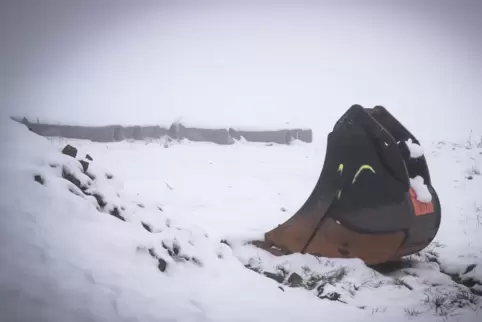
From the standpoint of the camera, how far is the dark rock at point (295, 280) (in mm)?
2147

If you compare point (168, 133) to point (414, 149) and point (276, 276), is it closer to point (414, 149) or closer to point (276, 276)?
point (276, 276)

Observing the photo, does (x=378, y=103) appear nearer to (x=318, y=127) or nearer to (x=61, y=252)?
(x=318, y=127)

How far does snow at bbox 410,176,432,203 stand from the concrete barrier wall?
0.81 meters

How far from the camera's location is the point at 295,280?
217 centimetres

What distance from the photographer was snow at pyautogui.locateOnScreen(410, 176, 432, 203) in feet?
7.28

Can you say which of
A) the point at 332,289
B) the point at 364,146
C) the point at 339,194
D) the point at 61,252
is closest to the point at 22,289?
the point at 61,252

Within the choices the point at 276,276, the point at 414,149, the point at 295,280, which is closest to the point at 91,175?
the point at 276,276

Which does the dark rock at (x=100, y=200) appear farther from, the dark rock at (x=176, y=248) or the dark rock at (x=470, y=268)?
the dark rock at (x=470, y=268)

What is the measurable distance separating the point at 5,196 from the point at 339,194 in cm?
171

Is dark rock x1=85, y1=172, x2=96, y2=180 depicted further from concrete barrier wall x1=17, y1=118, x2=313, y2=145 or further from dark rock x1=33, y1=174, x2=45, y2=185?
dark rock x1=33, y1=174, x2=45, y2=185

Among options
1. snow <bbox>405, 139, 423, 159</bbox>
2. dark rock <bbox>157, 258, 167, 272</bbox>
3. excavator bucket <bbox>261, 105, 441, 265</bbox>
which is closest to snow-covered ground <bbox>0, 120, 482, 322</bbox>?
dark rock <bbox>157, 258, 167, 272</bbox>

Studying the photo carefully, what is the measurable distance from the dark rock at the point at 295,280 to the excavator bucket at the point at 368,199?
25 cm

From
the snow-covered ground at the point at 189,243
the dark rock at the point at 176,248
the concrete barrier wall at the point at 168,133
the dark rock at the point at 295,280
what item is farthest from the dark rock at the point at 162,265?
the concrete barrier wall at the point at 168,133

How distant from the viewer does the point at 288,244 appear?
8.06 feet
